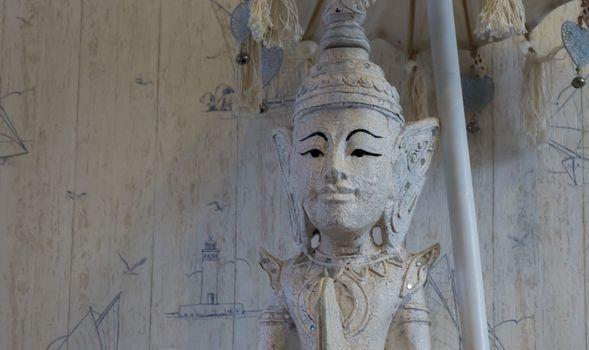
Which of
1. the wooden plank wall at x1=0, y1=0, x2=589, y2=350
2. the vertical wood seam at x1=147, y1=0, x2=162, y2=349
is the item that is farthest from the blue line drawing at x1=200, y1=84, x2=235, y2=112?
the vertical wood seam at x1=147, y1=0, x2=162, y2=349

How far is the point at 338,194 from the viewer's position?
1.10m

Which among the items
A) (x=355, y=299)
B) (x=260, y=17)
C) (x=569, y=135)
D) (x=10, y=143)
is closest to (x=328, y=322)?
(x=355, y=299)

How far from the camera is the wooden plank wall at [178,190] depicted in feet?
4.96

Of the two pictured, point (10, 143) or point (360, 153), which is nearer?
point (360, 153)

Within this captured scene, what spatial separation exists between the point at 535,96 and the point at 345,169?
56 centimetres

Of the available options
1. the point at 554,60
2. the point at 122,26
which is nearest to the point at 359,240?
the point at 554,60

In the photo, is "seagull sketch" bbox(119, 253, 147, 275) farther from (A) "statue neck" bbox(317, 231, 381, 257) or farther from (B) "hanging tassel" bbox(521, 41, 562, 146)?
(B) "hanging tassel" bbox(521, 41, 562, 146)

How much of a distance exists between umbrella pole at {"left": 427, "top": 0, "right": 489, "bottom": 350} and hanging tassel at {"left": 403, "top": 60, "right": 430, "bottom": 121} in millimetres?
166

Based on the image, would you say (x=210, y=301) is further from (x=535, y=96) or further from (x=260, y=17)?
(x=535, y=96)

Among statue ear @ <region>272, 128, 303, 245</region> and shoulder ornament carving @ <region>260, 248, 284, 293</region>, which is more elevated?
statue ear @ <region>272, 128, 303, 245</region>

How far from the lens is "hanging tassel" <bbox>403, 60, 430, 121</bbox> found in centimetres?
143

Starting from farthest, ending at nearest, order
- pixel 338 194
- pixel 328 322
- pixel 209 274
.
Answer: pixel 209 274
pixel 338 194
pixel 328 322

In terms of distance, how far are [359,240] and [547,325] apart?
57cm

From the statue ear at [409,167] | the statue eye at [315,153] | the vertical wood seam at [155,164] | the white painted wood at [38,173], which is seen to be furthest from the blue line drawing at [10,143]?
the statue ear at [409,167]
